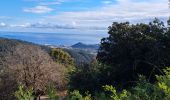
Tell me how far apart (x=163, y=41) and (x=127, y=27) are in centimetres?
229

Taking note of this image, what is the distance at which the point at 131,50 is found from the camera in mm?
24750

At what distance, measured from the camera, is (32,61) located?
135 ft

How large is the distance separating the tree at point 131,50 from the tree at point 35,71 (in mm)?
13400

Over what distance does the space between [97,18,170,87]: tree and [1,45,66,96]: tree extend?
13.4 metres

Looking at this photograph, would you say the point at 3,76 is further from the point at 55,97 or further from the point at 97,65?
the point at 55,97

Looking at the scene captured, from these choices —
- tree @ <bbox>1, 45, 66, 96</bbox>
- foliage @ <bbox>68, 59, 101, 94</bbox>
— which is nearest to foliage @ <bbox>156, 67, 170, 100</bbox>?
foliage @ <bbox>68, 59, 101, 94</bbox>

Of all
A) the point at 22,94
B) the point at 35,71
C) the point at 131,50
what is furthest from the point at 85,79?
the point at 22,94

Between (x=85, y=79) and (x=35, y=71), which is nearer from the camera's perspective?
(x=85, y=79)

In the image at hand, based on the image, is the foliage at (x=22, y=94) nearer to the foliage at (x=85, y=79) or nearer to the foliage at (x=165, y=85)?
the foliage at (x=165, y=85)

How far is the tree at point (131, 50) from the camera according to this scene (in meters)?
23.7

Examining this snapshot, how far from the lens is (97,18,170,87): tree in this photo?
23703mm

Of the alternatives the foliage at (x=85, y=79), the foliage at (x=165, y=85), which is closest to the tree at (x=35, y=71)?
the foliage at (x=85, y=79)

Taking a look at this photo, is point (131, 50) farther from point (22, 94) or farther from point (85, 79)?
A: point (22, 94)

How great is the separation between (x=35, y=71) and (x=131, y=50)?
16888mm
